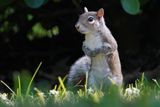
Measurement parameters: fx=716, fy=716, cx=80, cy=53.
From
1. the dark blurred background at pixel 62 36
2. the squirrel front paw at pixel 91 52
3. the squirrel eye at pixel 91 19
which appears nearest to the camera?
the squirrel front paw at pixel 91 52

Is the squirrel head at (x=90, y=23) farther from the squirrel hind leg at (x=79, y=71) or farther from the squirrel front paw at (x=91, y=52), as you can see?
the squirrel hind leg at (x=79, y=71)

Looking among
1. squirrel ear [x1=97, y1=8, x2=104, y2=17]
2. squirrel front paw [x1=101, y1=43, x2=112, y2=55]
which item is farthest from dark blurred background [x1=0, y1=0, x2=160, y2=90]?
squirrel front paw [x1=101, y1=43, x2=112, y2=55]

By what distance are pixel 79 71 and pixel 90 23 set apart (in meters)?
0.35

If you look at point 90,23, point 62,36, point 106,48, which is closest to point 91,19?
point 90,23

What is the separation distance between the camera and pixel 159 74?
6.66 metres

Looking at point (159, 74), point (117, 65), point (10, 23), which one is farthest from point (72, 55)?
point (117, 65)

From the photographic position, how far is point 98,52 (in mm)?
4500

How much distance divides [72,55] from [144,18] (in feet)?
2.95

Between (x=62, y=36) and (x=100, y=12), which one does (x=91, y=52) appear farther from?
(x=62, y=36)

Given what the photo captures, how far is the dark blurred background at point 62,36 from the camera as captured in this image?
738cm

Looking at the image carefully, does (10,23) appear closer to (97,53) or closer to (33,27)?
(33,27)

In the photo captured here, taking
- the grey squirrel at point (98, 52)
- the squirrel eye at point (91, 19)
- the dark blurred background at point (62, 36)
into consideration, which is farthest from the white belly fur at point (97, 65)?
the dark blurred background at point (62, 36)

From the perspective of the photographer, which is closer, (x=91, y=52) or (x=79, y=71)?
(x=91, y=52)

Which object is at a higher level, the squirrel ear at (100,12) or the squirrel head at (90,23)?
the squirrel ear at (100,12)
